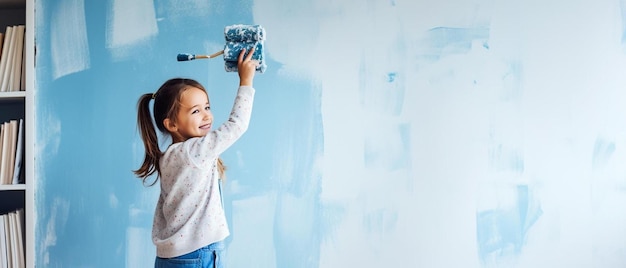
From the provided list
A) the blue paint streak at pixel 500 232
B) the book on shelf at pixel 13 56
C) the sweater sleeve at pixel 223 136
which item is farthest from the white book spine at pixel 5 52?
the blue paint streak at pixel 500 232

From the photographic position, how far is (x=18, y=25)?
220 cm

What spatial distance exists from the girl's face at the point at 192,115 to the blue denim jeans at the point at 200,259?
27cm

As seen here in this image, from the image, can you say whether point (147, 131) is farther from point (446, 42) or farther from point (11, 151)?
point (446, 42)

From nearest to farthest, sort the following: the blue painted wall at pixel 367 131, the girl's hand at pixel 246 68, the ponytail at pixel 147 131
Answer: the girl's hand at pixel 246 68, the ponytail at pixel 147 131, the blue painted wall at pixel 367 131

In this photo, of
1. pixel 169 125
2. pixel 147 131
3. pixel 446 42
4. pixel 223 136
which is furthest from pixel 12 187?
pixel 446 42

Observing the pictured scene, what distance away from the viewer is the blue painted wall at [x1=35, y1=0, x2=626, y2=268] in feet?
7.02

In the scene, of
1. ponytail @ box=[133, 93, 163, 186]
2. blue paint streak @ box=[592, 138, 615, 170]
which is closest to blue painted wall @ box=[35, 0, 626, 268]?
blue paint streak @ box=[592, 138, 615, 170]

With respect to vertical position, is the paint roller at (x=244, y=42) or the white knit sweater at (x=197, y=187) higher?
the paint roller at (x=244, y=42)

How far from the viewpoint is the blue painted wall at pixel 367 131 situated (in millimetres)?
2141

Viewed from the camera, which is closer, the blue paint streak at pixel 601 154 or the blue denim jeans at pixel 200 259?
the blue denim jeans at pixel 200 259

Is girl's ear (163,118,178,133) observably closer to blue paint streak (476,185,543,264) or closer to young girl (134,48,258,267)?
young girl (134,48,258,267)

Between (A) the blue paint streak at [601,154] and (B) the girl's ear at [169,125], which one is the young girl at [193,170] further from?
(A) the blue paint streak at [601,154]

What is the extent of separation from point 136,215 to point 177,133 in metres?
0.59

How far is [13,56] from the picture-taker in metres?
2.06
